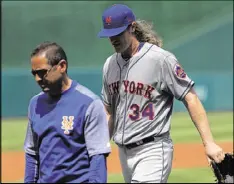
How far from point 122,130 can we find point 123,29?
0.69 metres

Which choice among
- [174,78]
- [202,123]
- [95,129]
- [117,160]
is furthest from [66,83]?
[117,160]

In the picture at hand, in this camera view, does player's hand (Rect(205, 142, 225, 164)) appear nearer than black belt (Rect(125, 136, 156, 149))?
Yes

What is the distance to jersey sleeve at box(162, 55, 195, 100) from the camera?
3996mm

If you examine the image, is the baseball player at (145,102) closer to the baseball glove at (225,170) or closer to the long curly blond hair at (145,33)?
the long curly blond hair at (145,33)

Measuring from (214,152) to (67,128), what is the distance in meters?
1.09

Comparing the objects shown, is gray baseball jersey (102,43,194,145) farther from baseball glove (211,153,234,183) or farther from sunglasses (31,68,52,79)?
sunglasses (31,68,52,79)

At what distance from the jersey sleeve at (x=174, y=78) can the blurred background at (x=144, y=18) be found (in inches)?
572

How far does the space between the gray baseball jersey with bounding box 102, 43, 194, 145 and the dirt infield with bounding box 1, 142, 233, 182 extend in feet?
17.5

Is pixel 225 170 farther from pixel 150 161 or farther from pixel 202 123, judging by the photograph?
pixel 150 161

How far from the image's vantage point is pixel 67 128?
10.2ft

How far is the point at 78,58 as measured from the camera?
1925cm

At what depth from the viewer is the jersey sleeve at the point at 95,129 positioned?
3086 millimetres

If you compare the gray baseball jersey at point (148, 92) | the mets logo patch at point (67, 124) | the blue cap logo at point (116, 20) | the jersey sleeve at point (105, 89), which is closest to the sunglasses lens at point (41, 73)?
the mets logo patch at point (67, 124)

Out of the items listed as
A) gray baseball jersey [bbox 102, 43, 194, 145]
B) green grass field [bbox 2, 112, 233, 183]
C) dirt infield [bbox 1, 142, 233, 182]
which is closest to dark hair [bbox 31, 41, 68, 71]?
gray baseball jersey [bbox 102, 43, 194, 145]
